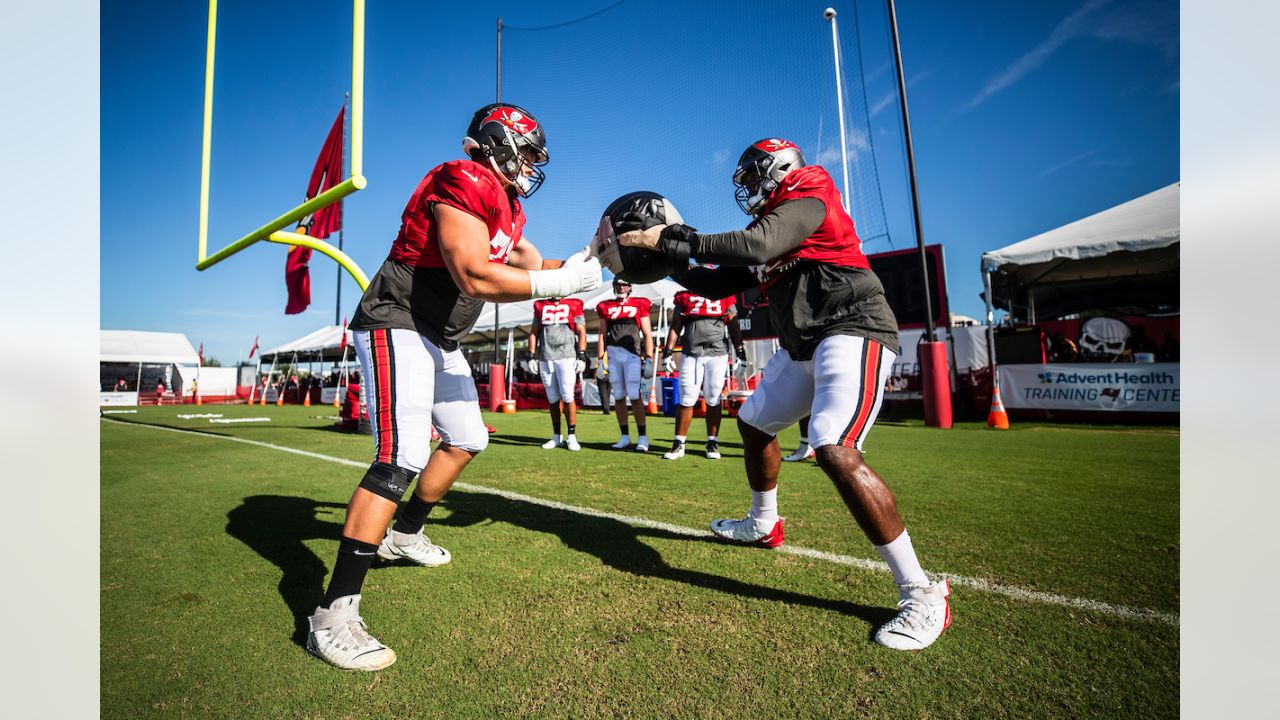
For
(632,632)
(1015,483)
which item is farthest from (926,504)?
(632,632)

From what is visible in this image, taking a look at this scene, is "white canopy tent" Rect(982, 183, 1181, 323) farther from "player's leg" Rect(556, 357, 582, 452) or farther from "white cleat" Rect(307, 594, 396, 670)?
"white cleat" Rect(307, 594, 396, 670)

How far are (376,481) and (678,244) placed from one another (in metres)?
1.56

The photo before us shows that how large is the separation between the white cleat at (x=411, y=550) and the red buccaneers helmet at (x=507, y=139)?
6.05ft

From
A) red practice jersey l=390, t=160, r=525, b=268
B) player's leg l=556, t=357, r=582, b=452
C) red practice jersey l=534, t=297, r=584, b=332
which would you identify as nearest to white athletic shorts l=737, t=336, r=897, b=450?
red practice jersey l=390, t=160, r=525, b=268

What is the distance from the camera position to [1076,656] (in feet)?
6.45

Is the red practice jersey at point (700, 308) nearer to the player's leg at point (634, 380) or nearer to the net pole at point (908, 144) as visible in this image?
the player's leg at point (634, 380)

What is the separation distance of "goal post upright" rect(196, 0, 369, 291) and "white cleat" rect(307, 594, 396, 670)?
3191 mm

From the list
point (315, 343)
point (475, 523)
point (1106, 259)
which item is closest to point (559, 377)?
point (475, 523)

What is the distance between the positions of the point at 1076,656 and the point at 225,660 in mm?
2869

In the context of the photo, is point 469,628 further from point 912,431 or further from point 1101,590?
point 912,431

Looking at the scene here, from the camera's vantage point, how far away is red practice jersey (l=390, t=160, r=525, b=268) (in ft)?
7.97

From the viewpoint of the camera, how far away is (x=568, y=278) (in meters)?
2.42

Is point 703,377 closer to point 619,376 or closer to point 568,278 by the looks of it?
point 619,376

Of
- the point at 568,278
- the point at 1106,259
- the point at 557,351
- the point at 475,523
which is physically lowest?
the point at 475,523
